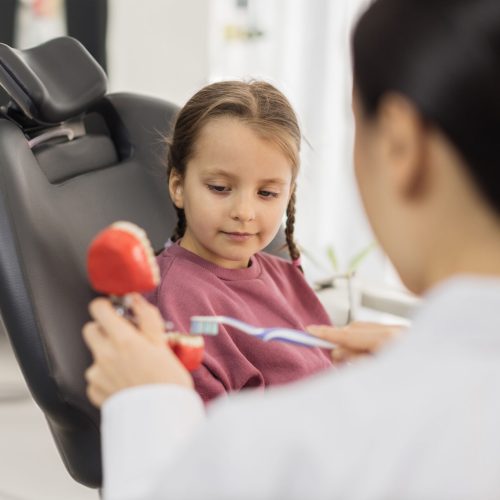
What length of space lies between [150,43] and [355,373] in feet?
9.31

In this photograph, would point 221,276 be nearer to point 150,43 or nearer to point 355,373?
point 355,373

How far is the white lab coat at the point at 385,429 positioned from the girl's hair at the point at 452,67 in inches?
3.4

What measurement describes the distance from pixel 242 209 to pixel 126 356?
0.61 meters

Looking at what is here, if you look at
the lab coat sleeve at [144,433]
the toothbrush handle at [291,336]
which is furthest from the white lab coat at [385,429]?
the toothbrush handle at [291,336]

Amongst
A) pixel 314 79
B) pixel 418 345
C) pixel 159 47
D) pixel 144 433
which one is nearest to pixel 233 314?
pixel 144 433

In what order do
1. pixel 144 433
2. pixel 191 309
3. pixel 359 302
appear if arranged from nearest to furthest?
pixel 144 433 → pixel 191 309 → pixel 359 302

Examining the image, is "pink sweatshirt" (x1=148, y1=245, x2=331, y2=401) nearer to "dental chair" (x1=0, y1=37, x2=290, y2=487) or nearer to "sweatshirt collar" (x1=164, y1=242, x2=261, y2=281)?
"sweatshirt collar" (x1=164, y1=242, x2=261, y2=281)

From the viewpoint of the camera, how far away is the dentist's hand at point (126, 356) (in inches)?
30.8

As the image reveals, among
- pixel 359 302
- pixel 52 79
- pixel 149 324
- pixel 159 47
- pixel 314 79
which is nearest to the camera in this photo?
pixel 149 324

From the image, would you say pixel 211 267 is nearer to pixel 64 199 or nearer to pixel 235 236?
pixel 235 236

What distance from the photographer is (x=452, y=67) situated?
0.58 m

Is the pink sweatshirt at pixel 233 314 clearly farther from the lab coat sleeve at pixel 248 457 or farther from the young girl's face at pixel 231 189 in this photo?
the lab coat sleeve at pixel 248 457

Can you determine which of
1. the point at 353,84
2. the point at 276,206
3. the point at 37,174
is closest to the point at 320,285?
the point at 276,206

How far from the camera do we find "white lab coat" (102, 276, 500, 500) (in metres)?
0.55
